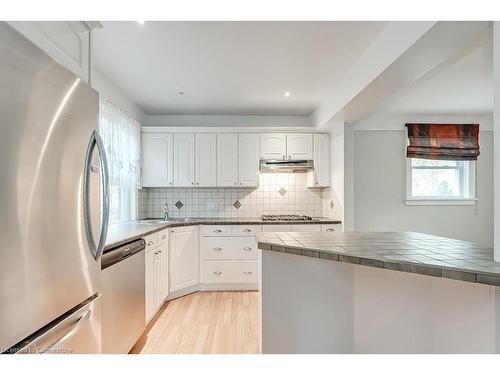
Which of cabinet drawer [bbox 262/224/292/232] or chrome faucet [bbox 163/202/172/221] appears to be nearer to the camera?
cabinet drawer [bbox 262/224/292/232]

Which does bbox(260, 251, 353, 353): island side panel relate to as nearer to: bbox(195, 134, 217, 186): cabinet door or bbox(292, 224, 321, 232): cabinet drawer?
bbox(292, 224, 321, 232): cabinet drawer

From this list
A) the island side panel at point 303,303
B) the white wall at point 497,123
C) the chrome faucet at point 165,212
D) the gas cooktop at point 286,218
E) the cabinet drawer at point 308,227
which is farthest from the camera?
the chrome faucet at point 165,212

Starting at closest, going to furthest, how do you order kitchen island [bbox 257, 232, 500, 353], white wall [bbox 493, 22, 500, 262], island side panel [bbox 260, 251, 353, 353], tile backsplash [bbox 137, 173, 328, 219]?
white wall [bbox 493, 22, 500, 262], kitchen island [bbox 257, 232, 500, 353], island side panel [bbox 260, 251, 353, 353], tile backsplash [bbox 137, 173, 328, 219]

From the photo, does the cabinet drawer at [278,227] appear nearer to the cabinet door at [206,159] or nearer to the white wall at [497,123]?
the cabinet door at [206,159]

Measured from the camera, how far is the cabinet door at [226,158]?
4793 mm

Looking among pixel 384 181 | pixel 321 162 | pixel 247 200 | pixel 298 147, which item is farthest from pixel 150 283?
pixel 384 181

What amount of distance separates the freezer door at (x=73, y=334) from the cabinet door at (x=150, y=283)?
1.23 metres

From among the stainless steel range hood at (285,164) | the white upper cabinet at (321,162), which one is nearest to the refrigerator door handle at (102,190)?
the stainless steel range hood at (285,164)

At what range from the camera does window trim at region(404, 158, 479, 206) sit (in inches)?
200

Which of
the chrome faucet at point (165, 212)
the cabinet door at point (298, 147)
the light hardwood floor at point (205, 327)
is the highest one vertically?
the cabinet door at point (298, 147)

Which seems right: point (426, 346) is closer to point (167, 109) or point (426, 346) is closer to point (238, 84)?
point (238, 84)

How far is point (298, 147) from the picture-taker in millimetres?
4836

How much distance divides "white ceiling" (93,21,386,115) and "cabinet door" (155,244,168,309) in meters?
1.78

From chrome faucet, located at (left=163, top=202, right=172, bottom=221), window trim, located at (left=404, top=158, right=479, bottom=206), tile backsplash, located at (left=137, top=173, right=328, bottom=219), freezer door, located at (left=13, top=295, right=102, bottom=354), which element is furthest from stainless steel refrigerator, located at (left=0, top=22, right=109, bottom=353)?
window trim, located at (left=404, top=158, right=479, bottom=206)
